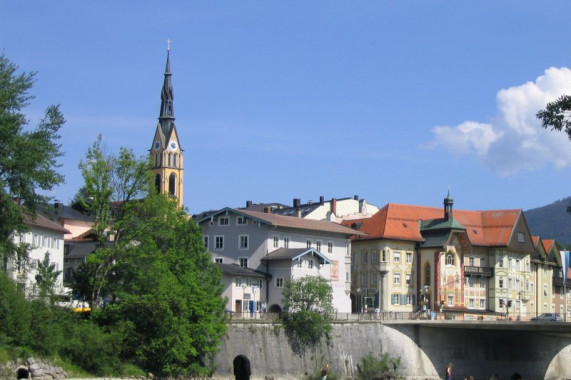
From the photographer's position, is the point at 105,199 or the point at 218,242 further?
the point at 218,242

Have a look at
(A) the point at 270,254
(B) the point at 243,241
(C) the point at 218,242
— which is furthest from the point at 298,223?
(C) the point at 218,242

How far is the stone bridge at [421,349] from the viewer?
82750 mm

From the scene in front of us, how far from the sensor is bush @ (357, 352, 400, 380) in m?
89.5

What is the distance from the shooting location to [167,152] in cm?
19000

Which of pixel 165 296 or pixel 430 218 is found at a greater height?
pixel 430 218

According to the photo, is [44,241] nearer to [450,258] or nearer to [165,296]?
[165,296]

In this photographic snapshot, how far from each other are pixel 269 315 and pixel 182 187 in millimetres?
109821

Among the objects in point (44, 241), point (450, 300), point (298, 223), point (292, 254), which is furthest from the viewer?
point (450, 300)

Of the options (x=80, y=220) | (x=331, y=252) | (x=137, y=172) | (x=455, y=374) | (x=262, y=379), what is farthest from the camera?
(x=80, y=220)

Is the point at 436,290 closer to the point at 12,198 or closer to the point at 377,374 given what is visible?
the point at 377,374

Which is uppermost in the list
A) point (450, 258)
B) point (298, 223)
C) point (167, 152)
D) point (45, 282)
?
point (167, 152)

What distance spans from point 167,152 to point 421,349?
102841mm

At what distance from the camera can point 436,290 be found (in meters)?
111

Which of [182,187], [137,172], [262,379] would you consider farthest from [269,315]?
[182,187]
